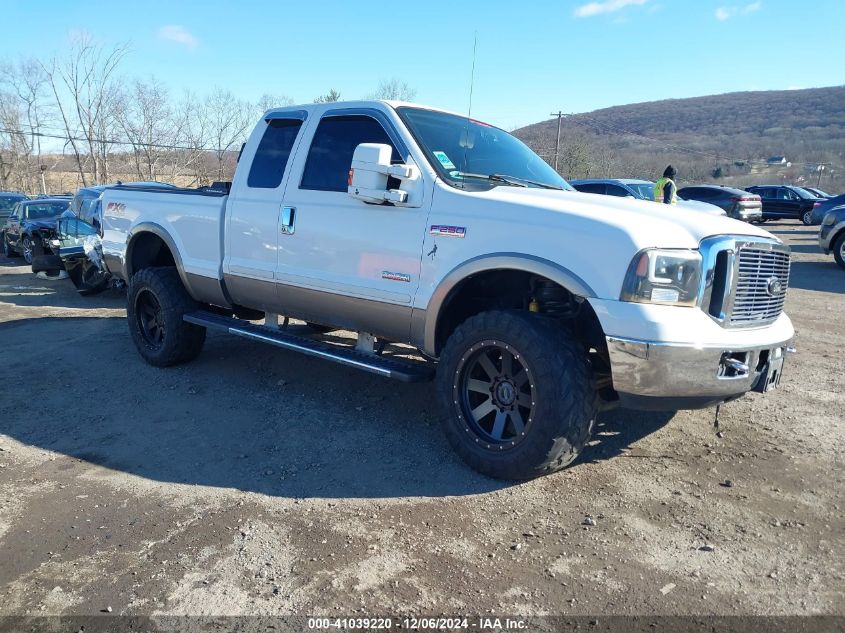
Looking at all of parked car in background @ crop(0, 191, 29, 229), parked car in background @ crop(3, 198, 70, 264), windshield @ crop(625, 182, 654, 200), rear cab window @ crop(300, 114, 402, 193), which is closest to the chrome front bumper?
rear cab window @ crop(300, 114, 402, 193)

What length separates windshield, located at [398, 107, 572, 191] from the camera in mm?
4137

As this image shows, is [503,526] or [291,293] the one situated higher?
[291,293]

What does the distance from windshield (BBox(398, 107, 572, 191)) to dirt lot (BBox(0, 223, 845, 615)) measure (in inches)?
71.5

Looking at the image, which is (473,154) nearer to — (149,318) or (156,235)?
(156,235)

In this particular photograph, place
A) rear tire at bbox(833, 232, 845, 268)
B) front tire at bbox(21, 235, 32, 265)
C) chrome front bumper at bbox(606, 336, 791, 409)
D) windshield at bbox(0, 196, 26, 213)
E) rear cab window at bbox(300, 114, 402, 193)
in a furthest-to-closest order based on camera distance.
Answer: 1. windshield at bbox(0, 196, 26, 213)
2. front tire at bbox(21, 235, 32, 265)
3. rear tire at bbox(833, 232, 845, 268)
4. rear cab window at bbox(300, 114, 402, 193)
5. chrome front bumper at bbox(606, 336, 791, 409)

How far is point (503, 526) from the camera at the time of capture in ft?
10.6

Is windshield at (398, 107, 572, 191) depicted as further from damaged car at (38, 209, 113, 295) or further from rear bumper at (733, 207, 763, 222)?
rear bumper at (733, 207, 763, 222)

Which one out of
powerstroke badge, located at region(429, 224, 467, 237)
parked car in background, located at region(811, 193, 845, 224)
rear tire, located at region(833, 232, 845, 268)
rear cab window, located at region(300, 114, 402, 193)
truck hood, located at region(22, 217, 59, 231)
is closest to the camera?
powerstroke badge, located at region(429, 224, 467, 237)

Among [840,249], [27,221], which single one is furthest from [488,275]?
[27,221]

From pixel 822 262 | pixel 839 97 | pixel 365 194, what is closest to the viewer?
pixel 365 194

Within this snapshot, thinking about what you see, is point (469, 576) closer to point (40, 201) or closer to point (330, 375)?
point (330, 375)

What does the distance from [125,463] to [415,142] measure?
2.79 meters

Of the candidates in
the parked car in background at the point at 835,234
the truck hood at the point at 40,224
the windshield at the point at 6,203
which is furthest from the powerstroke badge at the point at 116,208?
the windshield at the point at 6,203

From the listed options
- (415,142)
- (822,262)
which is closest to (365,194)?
(415,142)
